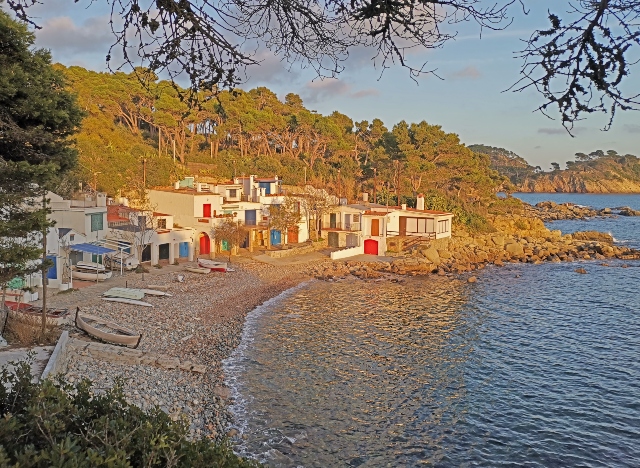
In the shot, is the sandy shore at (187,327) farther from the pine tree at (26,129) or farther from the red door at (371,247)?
the red door at (371,247)

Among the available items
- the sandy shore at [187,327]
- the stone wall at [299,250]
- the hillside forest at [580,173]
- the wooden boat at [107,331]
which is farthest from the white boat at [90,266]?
the hillside forest at [580,173]

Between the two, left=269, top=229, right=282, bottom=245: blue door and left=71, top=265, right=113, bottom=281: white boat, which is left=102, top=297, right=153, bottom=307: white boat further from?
left=269, top=229, right=282, bottom=245: blue door

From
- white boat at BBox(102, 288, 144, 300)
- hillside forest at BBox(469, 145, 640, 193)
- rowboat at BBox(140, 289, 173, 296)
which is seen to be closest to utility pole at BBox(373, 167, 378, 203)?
rowboat at BBox(140, 289, 173, 296)

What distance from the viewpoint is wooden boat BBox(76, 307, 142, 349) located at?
1716 centimetres

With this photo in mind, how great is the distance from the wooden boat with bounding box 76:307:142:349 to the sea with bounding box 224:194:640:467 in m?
3.37

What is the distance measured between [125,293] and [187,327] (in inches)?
159

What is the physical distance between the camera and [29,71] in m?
9.77

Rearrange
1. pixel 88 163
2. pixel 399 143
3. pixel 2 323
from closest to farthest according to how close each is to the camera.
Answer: pixel 2 323
pixel 88 163
pixel 399 143

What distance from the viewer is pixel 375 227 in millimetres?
46281

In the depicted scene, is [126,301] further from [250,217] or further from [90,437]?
[250,217]

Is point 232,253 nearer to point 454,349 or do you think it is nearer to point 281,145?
point 454,349

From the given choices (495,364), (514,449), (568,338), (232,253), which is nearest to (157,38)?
(514,449)

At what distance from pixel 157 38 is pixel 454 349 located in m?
19.5

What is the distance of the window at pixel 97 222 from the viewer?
94.7 ft
